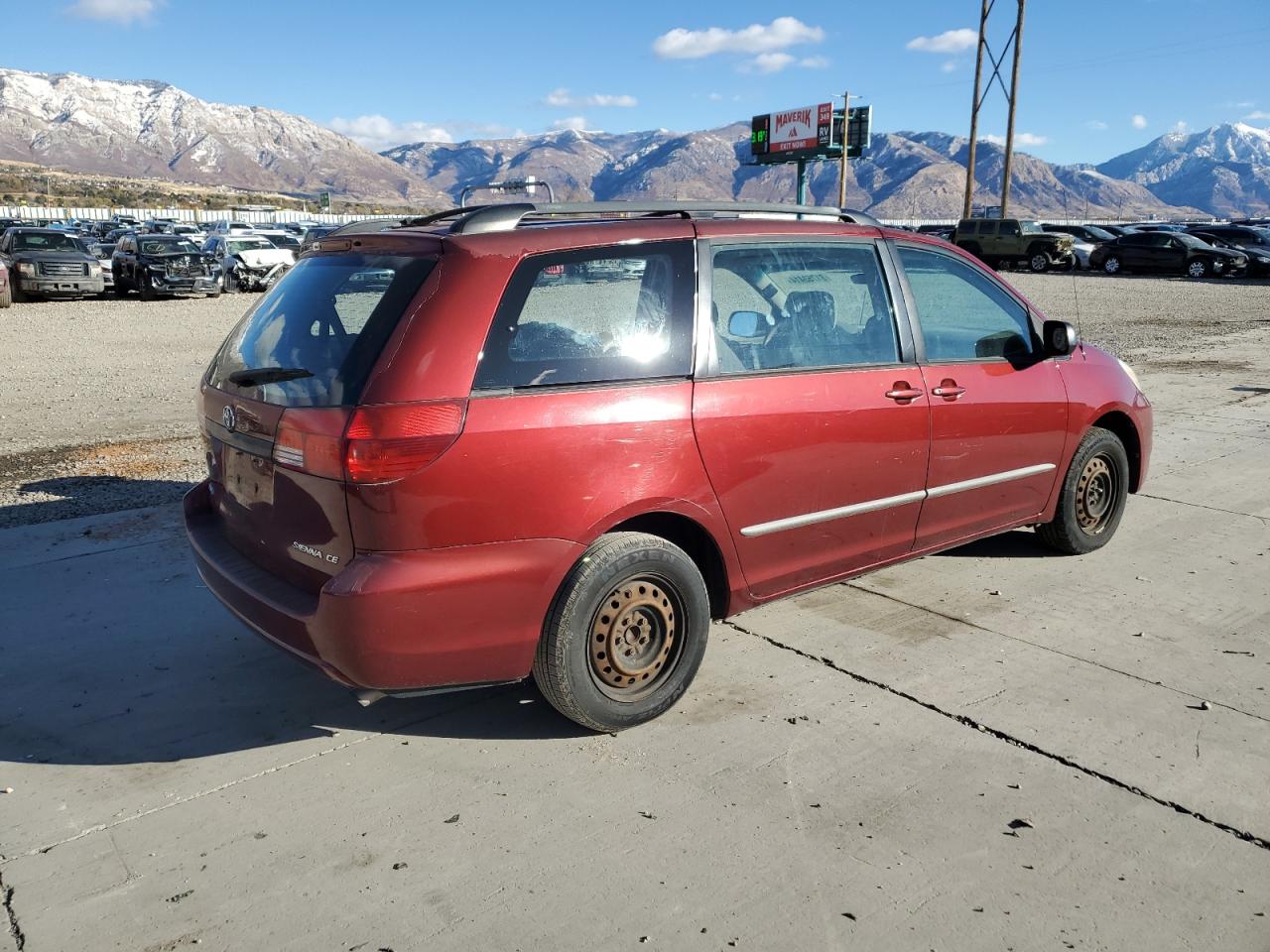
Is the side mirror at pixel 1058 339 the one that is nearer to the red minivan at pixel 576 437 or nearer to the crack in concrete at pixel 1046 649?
the red minivan at pixel 576 437

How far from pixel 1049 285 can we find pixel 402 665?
31.7m

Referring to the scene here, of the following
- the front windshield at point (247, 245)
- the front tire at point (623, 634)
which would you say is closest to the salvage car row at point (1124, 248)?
the front windshield at point (247, 245)

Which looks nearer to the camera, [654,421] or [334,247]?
[654,421]

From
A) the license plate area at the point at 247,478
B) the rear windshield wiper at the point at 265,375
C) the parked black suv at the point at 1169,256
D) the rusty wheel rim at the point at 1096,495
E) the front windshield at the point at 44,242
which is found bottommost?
the rusty wheel rim at the point at 1096,495

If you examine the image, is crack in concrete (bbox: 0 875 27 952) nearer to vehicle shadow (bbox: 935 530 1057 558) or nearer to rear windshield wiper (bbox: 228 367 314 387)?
rear windshield wiper (bbox: 228 367 314 387)

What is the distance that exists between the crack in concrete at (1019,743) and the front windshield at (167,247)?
24.4 meters

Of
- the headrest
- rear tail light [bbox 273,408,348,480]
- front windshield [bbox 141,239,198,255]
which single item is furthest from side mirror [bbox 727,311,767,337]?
front windshield [bbox 141,239,198,255]

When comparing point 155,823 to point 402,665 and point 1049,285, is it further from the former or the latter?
point 1049,285

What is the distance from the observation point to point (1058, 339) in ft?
16.6

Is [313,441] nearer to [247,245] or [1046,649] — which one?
[1046,649]

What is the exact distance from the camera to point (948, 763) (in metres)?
3.50

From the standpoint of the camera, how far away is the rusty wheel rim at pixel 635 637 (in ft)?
12.0

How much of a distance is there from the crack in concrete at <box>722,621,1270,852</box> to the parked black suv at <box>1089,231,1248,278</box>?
3514 centimetres

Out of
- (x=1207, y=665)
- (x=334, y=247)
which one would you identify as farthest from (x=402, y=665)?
(x=1207, y=665)
